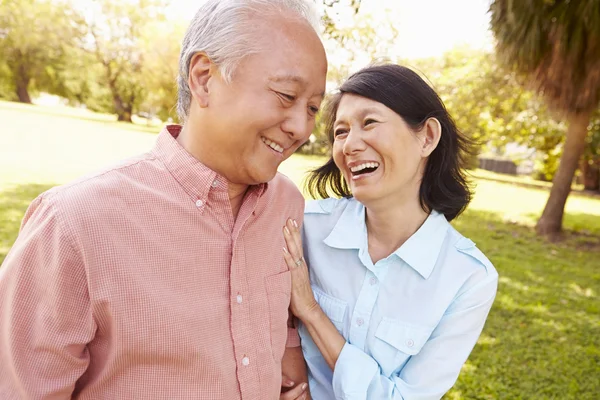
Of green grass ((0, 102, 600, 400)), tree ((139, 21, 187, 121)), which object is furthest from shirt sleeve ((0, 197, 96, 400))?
tree ((139, 21, 187, 121))

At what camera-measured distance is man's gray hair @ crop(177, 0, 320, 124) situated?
1.41 m

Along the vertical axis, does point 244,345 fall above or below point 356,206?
below

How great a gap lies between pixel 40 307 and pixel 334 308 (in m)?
1.23

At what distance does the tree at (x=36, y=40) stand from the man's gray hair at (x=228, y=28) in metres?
37.9

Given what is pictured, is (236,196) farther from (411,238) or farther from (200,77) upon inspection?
(411,238)

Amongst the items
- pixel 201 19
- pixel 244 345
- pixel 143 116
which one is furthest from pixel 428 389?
pixel 143 116

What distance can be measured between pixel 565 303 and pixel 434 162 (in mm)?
4910

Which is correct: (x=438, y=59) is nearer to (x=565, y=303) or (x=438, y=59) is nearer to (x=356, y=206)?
(x=565, y=303)

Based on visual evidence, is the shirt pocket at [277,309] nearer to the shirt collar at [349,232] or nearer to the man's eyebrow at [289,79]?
the shirt collar at [349,232]

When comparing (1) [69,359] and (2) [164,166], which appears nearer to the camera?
(1) [69,359]

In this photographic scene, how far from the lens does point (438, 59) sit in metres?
23.8

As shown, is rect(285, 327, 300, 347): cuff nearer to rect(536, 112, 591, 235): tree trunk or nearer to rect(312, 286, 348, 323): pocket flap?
rect(312, 286, 348, 323): pocket flap

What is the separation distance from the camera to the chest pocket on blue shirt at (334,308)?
6.79ft

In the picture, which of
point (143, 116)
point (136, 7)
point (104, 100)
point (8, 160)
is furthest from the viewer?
point (143, 116)
